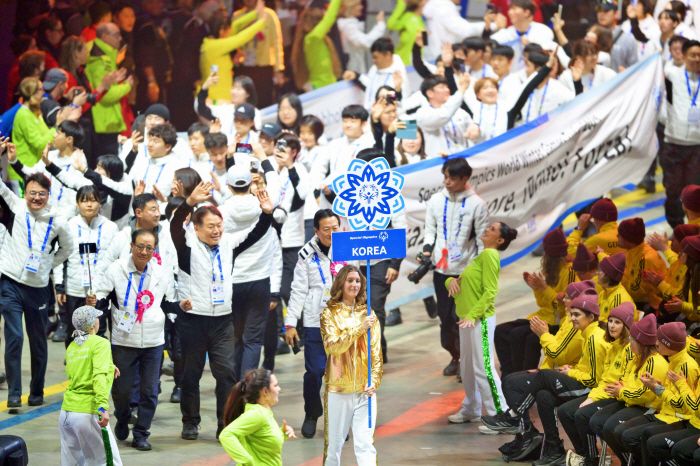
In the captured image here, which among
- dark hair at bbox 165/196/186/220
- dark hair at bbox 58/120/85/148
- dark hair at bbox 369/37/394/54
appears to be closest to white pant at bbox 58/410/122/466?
dark hair at bbox 165/196/186/220

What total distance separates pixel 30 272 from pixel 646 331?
18.3 ft

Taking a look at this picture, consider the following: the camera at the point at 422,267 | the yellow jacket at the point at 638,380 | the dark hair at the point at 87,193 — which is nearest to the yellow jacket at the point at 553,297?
the camera at the point at 422,267

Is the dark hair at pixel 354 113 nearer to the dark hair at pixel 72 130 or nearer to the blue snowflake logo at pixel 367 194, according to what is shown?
the dark hair at pixel 72 130

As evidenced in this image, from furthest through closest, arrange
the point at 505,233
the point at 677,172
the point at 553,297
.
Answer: the point at 677,172 → the point at 553,297 → the point at 505,233

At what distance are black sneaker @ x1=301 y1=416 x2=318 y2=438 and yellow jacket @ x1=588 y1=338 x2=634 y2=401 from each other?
2.42 m

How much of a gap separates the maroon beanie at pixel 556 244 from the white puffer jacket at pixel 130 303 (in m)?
3.59

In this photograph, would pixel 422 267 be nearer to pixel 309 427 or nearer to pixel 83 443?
pixel 309 427

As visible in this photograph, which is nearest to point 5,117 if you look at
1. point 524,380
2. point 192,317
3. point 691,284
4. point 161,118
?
point 161,118

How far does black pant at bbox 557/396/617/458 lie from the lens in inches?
294

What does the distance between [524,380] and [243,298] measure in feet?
8.64

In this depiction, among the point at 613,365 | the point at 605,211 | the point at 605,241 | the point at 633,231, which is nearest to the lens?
the point at 613,365

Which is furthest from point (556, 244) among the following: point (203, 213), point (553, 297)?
point (203, 213)

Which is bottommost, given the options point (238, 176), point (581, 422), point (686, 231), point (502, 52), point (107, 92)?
point (581, 422)

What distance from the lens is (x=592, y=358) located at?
7.67 meters
